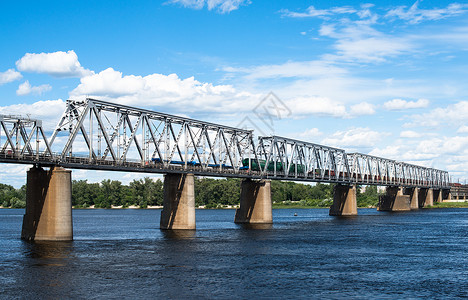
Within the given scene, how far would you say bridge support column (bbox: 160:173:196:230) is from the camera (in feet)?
289

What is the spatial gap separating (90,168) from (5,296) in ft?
124

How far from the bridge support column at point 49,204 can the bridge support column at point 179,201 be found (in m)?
23.2

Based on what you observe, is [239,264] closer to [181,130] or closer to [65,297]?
[65,297]

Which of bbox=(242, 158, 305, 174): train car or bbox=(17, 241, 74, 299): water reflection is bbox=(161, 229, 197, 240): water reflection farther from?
bbox=(242, 158, 305, 174): train car

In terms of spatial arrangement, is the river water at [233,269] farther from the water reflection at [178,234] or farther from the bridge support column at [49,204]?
the bridge support column at [49,204]

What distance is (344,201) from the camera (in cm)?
16538

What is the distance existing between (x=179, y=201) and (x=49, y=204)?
2591 centimetres

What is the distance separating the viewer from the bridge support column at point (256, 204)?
4414 inches

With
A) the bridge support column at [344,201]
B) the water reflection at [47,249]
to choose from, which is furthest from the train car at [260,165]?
the water reflection at [47,249]

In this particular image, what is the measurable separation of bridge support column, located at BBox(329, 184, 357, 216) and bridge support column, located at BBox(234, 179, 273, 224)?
182 ft

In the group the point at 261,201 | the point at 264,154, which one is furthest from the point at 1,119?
the point at 264,154

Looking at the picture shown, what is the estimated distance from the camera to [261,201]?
11250 cm

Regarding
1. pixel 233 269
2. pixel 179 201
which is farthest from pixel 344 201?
pixel 233 269

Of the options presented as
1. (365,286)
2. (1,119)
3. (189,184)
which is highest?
(1,119)
